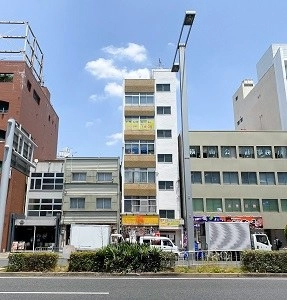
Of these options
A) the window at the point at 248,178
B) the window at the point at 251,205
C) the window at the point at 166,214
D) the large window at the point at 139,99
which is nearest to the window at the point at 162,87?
the large window at the point at 139,99

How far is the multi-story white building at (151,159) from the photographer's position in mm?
37531

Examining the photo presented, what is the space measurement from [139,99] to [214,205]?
1564cm

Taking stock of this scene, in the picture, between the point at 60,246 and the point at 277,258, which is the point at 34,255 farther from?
the point at 60,246

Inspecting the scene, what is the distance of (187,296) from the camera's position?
896 centimetres

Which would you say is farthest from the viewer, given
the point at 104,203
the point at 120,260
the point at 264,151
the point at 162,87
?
the point at 162,87

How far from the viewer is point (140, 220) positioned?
3744cm

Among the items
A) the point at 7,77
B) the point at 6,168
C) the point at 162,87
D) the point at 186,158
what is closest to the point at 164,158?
the point at 162,87

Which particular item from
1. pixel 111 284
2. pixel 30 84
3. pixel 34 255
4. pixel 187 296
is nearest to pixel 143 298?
pixel 187 296

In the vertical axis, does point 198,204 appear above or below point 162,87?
below

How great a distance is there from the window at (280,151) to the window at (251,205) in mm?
6488

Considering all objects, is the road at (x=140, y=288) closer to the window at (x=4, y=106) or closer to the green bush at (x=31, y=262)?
the green bush at (x=31, y=262)

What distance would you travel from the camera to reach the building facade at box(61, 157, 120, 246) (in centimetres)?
3728

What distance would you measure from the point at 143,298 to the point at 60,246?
3022 cm

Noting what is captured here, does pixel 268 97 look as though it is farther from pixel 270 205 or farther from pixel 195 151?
pixel 270 205
